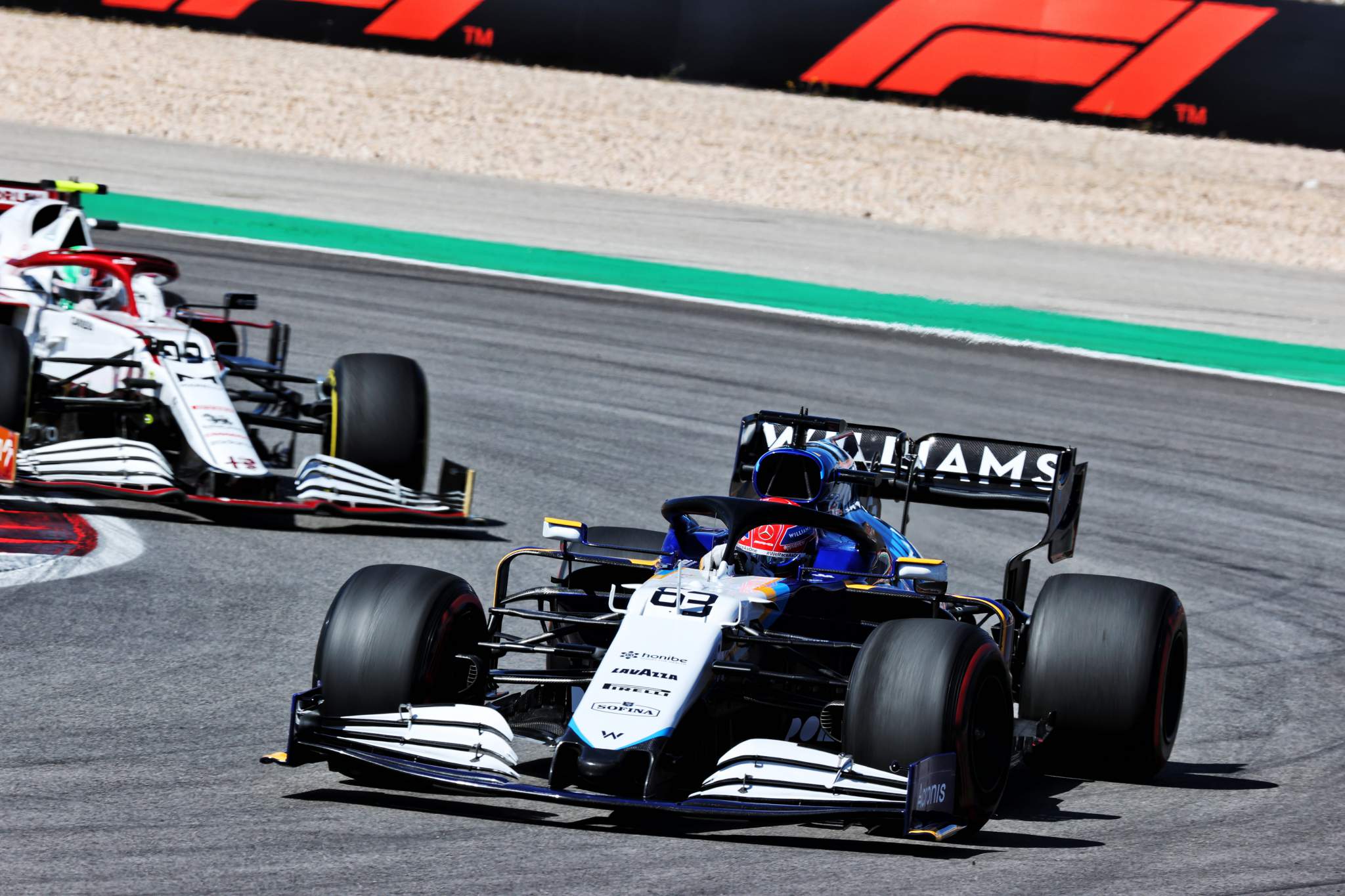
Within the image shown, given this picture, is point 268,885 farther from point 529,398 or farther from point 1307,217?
point 1307,217

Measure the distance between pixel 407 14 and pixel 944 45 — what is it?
28.8ft

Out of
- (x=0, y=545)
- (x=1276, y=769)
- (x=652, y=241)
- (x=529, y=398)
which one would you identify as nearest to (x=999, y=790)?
(x=1276, y=769)

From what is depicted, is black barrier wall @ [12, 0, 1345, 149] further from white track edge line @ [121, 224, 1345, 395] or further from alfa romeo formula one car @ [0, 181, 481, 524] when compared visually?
alfa romeo formula one car @ [0, 181, 481, 524]

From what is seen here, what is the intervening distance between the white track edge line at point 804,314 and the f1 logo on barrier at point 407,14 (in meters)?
10.4

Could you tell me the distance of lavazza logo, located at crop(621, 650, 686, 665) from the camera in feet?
22.0

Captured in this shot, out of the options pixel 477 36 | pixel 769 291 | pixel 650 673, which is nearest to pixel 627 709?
pixel 650 673

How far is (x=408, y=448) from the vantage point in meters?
12.3

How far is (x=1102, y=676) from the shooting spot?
762cm

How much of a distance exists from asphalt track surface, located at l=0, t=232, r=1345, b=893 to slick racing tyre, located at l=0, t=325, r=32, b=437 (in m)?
0.86

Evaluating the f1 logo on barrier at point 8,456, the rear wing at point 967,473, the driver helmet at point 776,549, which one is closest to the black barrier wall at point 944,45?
the f1 logo on barrier at point 8,456

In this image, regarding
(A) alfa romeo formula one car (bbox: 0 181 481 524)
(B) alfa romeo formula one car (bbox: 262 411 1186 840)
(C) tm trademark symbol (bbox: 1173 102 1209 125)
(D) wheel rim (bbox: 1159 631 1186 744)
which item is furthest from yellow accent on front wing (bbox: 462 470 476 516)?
(C) tm trademark symbol (bbox: 1173 102 1209 125)

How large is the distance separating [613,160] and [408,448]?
18965 millimetres

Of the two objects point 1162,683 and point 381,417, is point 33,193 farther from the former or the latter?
point 1162,683

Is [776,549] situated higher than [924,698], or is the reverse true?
[776,549]
